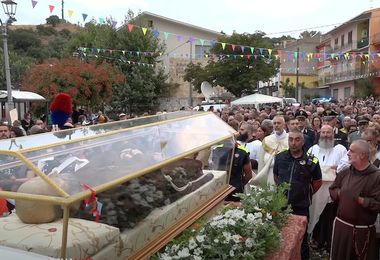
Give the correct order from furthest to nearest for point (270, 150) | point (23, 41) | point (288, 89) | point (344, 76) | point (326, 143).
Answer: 1. point (23, 41)
2. point (288, 89)
3. point (344, 76)
4. point (270, 150)
5. point (326, 143)

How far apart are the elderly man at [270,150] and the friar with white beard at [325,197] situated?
1.71ft

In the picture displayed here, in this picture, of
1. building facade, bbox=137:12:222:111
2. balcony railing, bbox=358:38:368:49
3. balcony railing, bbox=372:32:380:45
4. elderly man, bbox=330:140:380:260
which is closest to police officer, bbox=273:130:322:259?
elderly man, bbox=330:140:380:260

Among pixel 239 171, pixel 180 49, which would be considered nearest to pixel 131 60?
pixel 180 49

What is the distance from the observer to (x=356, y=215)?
4.22m

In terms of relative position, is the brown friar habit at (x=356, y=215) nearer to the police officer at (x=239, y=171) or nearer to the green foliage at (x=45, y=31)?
the police officer at (x=239, y=171)

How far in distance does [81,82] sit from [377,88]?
107ft

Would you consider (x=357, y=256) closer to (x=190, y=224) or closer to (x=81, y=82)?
(x=190, y=224)

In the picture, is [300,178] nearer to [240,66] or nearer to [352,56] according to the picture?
[240,66]

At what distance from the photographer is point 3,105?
20.1 m

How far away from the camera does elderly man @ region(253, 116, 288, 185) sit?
5344 mm

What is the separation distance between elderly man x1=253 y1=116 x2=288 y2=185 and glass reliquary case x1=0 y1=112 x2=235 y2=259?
1.50 m

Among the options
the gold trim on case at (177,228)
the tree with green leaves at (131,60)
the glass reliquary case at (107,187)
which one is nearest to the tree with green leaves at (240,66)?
the tree with green leaves at (131,60)

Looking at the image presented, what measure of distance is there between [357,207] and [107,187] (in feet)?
9.64

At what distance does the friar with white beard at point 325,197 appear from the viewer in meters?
5.27
